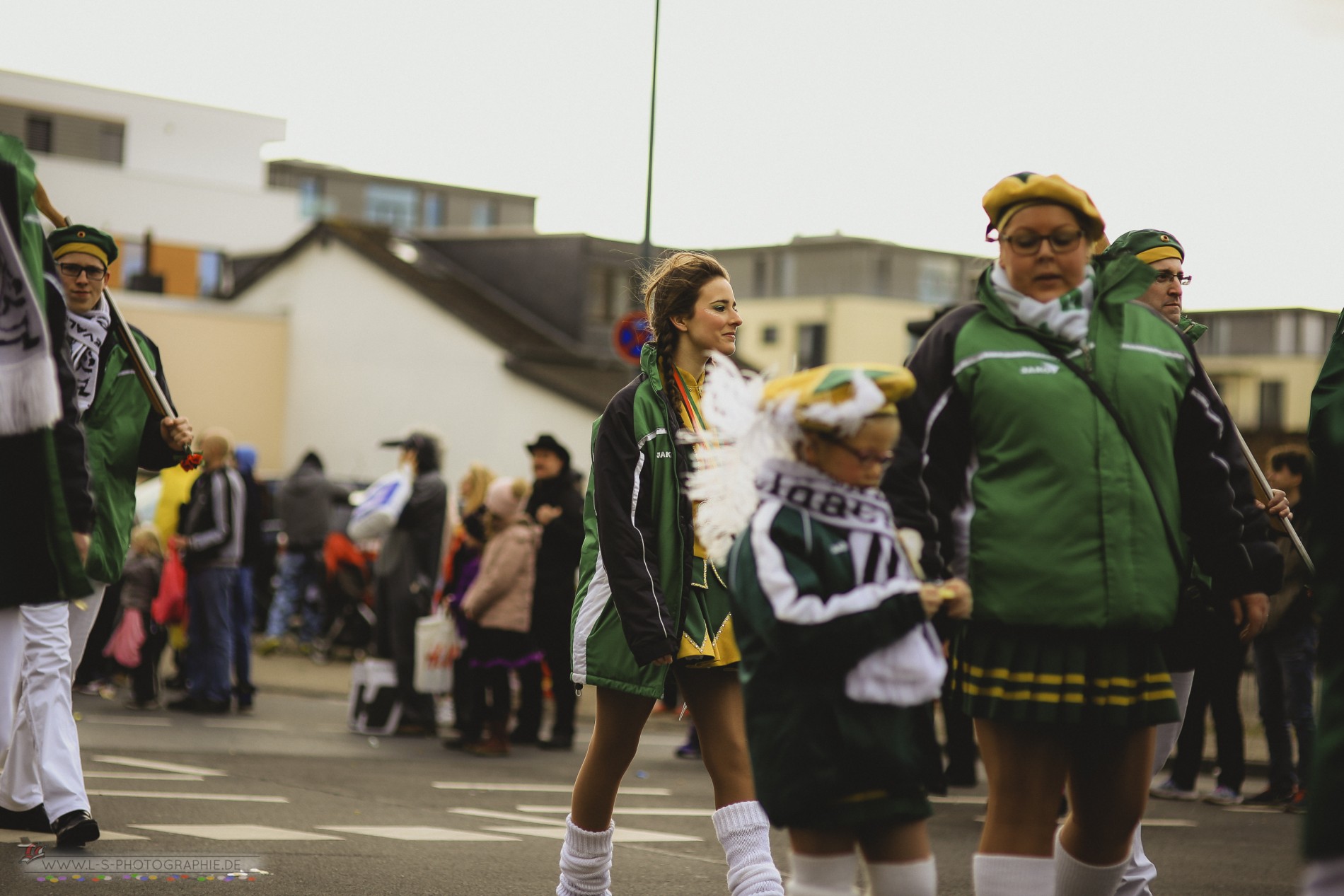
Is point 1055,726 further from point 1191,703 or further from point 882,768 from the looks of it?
point 1191,703

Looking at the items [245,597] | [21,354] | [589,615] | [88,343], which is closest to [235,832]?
[88,343]

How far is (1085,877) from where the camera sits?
14.7 ft

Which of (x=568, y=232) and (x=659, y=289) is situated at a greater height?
(x=568, y=232)

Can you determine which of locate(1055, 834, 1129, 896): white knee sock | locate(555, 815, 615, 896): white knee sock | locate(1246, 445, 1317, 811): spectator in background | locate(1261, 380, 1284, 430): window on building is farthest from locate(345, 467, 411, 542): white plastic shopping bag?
locate(1261, 380, 1284, 430): window on building

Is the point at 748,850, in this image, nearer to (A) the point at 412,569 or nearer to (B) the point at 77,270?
(B) the point at 77,270

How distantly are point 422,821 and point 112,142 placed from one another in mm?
62390

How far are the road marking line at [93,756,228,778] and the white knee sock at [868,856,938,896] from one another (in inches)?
271

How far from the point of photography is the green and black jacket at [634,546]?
5293 millimetres

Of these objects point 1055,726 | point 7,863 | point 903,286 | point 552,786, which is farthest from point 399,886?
point 903,286

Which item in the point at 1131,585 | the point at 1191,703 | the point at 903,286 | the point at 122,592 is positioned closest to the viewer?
the point at 1131,585

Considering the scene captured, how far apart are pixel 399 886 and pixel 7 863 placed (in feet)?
4.34

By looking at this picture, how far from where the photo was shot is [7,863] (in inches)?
241

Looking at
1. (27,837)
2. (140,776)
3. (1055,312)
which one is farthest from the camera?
(140,776)

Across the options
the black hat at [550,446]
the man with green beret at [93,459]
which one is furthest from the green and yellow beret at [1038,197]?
the black hat at [550,446]
